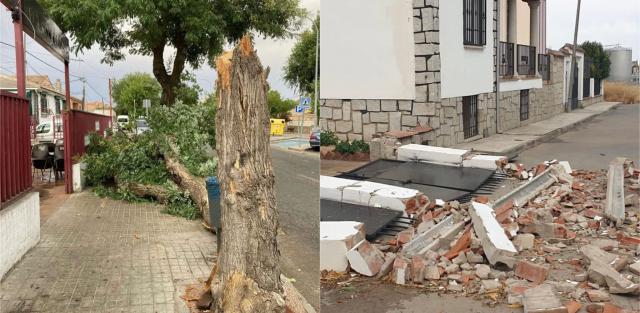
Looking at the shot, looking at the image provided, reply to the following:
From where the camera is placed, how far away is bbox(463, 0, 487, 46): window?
172cm

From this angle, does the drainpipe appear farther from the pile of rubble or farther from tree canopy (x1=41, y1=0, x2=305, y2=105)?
tree canopy (x1=41, y1=0, x2=305, y2=105)

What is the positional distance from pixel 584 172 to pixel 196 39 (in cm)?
257

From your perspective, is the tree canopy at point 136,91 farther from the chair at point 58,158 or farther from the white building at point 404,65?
the white building at point 404,65

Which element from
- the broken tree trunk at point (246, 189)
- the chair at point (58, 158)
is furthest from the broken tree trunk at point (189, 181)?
the broken tree trunk at point (246, 189)

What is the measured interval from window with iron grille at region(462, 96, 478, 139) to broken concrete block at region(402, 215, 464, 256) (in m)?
0.27

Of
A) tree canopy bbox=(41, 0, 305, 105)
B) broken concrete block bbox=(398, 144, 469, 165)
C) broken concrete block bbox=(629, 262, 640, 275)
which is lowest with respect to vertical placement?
broken concrete block bbox=(629, 262, 640, 275)

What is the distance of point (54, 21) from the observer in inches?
261

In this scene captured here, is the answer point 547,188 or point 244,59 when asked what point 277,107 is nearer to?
point 244,59

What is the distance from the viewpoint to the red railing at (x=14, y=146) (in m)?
4.12

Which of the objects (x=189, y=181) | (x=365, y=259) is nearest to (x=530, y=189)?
(x=365, y=259)

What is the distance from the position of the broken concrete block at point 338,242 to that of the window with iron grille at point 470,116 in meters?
0.45

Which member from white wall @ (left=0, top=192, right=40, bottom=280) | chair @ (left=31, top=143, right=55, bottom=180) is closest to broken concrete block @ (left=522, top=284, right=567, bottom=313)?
white wall @ (left=0, top=192, right=40, bottom=280)

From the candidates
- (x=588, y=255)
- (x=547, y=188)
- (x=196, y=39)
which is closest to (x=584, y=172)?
(x=547, y=188)

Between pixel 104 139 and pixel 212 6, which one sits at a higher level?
pixel 212 6
